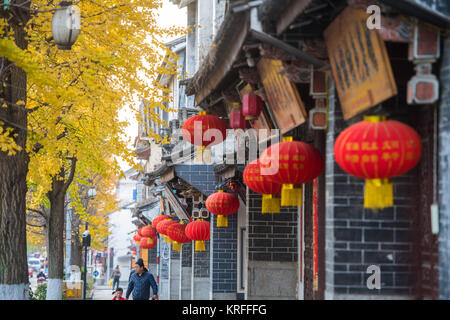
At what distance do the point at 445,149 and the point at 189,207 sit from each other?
14851 millimetres

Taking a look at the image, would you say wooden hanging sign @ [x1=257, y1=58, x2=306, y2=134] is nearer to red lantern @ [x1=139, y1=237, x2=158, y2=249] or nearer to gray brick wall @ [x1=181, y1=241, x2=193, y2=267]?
gray brick wall @ [x1=181, y1=241, x2=193, y2=267]

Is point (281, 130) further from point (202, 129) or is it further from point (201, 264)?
point (201, 264)

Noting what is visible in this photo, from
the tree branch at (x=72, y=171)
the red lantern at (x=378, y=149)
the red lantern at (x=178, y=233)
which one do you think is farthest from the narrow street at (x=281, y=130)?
the red lantern at (x=178, y=233)

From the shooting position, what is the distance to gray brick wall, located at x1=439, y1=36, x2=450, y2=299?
6551mm

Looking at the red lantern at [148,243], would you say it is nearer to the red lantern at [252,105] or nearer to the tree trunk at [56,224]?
the tree trunk at [56,224]

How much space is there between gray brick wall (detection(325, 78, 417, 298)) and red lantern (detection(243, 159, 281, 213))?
2.46 metres

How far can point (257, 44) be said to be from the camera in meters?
8.93

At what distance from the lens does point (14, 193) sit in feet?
39.9

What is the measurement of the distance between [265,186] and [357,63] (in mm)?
3563

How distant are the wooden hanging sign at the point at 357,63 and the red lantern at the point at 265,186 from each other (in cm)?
272

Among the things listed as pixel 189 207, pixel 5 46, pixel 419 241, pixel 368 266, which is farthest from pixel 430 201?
pixel 189 207

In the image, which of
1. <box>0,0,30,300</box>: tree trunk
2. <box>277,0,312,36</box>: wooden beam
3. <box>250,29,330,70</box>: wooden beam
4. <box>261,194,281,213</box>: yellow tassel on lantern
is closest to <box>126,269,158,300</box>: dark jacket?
<box>0,0,30,300</box>: tree trunk

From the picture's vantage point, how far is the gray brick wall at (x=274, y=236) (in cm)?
1395

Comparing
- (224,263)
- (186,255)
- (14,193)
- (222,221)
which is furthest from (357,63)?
(186,255)
